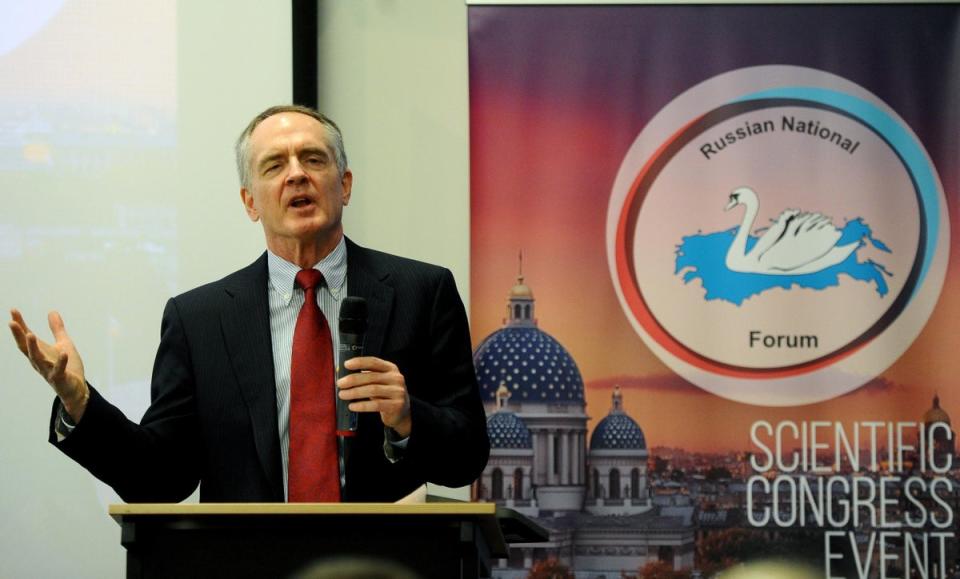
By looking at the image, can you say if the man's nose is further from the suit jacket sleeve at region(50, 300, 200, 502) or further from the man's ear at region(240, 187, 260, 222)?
the suit jacket sleeve at region(50, 300, 200, 502)

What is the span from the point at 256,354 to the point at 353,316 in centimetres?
49

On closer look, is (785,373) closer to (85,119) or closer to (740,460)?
(740,460)

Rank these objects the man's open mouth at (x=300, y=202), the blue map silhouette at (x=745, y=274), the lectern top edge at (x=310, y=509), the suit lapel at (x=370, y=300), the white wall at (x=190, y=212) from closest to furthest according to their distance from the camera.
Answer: the lectern top edge at (x=310, y=509)
the suit lapel at (x=370, y=300)
the man's open mouth at (x=300, y=202)
the white wall at (x=190, y=212)
the blue map silhouette at (x=745, y=274)

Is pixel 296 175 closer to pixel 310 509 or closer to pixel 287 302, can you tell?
pixel 287 302

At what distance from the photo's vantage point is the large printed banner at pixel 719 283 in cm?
441

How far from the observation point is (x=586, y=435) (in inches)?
176

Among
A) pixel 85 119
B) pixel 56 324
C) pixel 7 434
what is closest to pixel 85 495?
pixel 7 434

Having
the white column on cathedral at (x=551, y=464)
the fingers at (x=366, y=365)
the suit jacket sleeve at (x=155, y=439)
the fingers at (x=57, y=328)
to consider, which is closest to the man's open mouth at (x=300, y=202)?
the suit jacket sleeve at (x=155, y=439)

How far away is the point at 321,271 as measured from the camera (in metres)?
2.54

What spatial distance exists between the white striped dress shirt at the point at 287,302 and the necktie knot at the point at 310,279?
15 millimetres

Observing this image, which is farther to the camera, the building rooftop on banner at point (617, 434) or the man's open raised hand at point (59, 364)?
the building rooftop on banner at point (617, 434)

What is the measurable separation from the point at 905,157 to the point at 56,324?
10.7ft

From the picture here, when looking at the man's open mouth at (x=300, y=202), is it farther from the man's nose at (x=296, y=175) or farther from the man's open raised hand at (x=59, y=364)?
the man's open raised hand at (x=59, y=364)

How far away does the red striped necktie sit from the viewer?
233 centimetres
